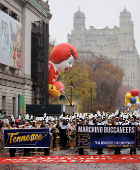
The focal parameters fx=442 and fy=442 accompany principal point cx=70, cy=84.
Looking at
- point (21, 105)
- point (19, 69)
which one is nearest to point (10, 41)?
point (19, 69)

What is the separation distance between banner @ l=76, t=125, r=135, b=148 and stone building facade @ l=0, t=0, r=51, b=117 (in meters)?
24.3

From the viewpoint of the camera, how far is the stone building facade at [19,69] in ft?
148

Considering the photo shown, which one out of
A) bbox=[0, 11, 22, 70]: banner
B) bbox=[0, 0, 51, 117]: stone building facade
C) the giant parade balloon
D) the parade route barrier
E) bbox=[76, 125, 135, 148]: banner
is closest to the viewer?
the parade route barrier

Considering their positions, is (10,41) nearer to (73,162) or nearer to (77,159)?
(77,159)

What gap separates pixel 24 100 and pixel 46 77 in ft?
12.1

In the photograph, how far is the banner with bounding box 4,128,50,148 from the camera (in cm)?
1981

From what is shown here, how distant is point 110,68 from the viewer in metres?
95.9

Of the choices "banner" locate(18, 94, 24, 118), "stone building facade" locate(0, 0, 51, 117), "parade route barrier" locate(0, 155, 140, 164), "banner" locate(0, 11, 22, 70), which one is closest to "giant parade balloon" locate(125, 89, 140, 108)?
Result: "stone building facade" locate(0, 0, 51, 117)

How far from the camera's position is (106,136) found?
→ 2005 cm

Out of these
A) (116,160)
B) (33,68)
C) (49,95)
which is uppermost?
(33,68)

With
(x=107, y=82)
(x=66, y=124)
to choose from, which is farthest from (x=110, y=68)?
(x=66, y=124)

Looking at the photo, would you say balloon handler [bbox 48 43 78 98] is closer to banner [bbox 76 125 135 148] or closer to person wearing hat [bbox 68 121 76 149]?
person wearing hat [bbox 68 121 76 149]

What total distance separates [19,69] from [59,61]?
4498 mm

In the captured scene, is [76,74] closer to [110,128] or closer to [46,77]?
[46,77]
